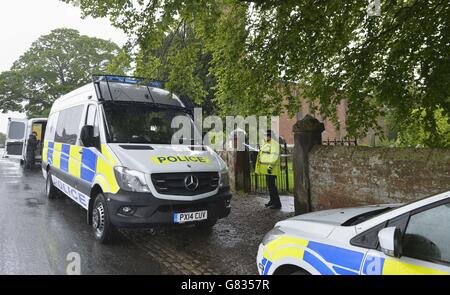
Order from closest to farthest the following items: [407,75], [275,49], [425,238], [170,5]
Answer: [425,238] → [170,5] → [407,75] → [275,49]

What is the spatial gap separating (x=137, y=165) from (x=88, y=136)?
49.1 inches

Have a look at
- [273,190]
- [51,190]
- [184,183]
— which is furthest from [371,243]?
[51,190]

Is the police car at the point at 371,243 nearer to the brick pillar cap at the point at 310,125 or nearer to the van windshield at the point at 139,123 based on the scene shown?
the van windshield at the point at 139,123

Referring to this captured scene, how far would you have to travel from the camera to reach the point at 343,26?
758cm

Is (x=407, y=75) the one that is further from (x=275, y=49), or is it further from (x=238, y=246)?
(x=238, y=246)

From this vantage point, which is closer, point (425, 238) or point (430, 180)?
point (425, 238)

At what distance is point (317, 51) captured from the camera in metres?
7.42

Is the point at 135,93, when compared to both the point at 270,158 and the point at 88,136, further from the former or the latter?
the point at 270,158

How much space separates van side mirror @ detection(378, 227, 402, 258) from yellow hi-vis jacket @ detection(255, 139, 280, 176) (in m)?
6.62

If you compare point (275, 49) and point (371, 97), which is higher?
point (275, 49)
